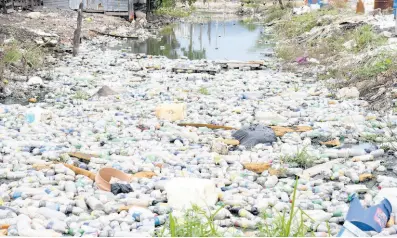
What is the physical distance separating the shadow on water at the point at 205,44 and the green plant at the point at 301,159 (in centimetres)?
878

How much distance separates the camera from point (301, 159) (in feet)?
16.6

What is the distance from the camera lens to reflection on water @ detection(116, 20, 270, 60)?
15.2 m

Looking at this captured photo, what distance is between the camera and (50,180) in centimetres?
439

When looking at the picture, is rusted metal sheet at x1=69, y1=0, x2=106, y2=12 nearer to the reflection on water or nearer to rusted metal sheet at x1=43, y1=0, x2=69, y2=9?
rusted metal sheet at x1=43, y1=0, x2=69, y2=9

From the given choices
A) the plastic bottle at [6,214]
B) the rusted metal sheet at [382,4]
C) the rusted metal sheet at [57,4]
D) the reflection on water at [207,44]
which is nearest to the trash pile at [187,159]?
the plastic bottle at [6,214]

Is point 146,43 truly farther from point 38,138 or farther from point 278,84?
point 38,138

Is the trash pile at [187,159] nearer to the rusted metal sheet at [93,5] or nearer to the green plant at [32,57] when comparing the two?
the green plant at [32,57]

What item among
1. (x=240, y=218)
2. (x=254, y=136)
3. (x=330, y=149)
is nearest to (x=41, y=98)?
(x=254, y=136)

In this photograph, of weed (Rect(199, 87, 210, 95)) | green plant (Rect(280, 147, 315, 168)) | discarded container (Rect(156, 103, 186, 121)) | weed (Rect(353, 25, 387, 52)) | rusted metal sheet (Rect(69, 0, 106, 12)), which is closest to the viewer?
green plant (Rect(280, 147, 315, 168))

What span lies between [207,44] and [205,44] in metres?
0.07

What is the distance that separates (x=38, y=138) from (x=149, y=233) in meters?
2.76

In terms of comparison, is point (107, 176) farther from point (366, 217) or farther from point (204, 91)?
point (204, 91)

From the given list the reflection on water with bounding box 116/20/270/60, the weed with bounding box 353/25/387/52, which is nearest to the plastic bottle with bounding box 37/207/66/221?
the weed with bounding box 353/25/387/52

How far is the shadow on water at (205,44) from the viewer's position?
15.2 m
